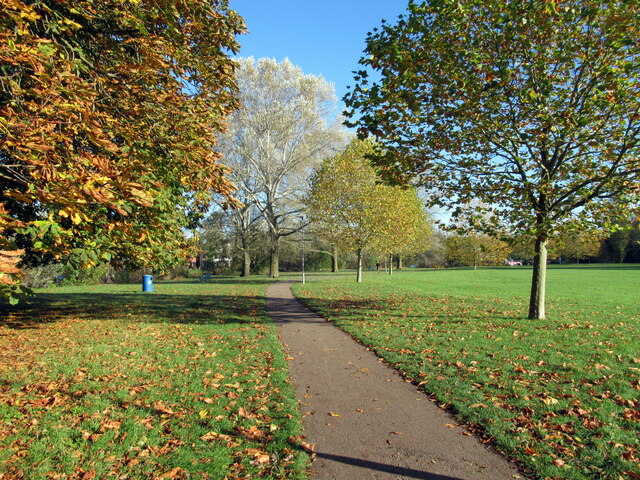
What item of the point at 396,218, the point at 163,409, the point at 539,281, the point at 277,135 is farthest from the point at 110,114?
the point at 277,135

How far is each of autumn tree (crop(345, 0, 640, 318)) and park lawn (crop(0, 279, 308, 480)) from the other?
19.3 ft

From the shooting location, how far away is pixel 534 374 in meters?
5.62

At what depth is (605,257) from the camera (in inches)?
2516

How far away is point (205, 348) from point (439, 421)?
4.81 meters

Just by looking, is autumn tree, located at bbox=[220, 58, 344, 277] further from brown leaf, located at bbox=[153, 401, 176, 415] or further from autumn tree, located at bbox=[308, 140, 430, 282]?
brown leaf, located at bbox=[153, 401, 176, 415]

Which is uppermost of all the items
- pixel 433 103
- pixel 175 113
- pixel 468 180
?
pixel 433 103

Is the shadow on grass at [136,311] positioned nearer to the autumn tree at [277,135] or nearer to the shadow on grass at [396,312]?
the shadow on grass at [396,312]

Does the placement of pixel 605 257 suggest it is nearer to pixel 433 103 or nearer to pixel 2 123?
pixel 433 103

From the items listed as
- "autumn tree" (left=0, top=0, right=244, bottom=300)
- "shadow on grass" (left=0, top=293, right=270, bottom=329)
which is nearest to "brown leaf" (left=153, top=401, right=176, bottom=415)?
"autumn tree" (left=0, top=0, right=244, bottom=300)

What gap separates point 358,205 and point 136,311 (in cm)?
1494

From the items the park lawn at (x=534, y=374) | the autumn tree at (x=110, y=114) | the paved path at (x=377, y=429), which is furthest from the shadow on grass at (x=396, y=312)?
the autumn tree at (x=110, y=114)

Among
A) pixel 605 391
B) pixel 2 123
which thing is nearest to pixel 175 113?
pixel 2 123

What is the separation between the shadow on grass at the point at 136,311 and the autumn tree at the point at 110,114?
9.36 ft

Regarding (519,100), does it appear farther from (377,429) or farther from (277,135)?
(277,135)
